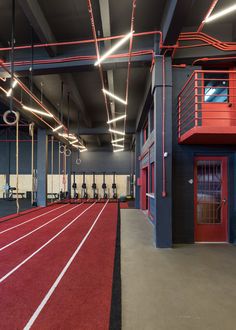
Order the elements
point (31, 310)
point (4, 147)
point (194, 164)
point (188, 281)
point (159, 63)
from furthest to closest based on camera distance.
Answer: point (4, 147) < point (194, 164) < point (159, 63) < point (188, 281) < point (31, 310)

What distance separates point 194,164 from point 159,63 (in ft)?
7.60

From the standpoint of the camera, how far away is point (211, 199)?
493 centimetres

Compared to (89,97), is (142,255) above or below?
below

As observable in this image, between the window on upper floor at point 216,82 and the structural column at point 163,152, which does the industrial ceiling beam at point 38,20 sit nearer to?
the structural column at point 163,152

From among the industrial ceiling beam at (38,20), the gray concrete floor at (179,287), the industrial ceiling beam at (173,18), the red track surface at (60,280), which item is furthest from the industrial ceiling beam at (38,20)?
the gray concrete floor at (179,287)

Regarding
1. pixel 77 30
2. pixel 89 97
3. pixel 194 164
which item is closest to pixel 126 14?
pixel 77 30

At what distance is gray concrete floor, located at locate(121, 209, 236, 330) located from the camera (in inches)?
84.9

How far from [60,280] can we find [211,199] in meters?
3.59

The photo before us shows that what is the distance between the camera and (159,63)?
460 cm

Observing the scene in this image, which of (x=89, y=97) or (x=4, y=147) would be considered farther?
(x=4, y=147)

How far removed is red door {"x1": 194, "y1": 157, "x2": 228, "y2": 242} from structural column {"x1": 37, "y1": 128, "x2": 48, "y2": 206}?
7.97m

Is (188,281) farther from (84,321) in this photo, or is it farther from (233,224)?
(233,224)

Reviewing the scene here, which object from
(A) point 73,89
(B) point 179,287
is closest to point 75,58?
(A) point 73,89

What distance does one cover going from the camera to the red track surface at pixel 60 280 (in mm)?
2174
